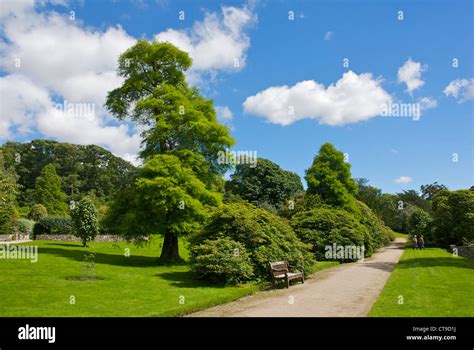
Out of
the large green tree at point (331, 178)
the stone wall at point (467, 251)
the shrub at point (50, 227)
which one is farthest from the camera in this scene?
the shrub at point (50, 227)

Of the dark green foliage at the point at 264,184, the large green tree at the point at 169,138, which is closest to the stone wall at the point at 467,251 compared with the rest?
the large green tree at the point at 169,138

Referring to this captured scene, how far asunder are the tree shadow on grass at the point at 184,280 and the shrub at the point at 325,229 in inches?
445

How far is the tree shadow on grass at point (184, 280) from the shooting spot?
46.0ft

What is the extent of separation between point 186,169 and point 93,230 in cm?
1357

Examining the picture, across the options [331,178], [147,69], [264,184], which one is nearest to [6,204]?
[147,69]

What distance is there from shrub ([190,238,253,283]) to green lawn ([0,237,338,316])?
0.46m

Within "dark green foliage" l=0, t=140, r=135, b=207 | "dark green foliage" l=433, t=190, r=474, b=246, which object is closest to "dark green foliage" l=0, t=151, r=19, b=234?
"dark green foliage" l=0, t=140, r=135, b=207

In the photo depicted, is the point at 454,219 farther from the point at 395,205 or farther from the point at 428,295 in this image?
the point at 395,205

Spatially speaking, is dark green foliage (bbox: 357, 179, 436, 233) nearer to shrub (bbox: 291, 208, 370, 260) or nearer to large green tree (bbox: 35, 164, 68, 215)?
shrub (bbox: 291, 208, 370, 260)

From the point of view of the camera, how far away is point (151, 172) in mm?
20281

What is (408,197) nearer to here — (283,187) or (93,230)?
(283,187)

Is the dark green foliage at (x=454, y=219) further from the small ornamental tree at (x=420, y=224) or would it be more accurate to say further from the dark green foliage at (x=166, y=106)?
the dark green foliage at (x=166, y=106)

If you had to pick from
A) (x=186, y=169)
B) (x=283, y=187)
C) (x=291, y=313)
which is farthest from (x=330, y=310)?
(x=283, y=187)

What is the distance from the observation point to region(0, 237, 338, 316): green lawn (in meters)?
9.73
